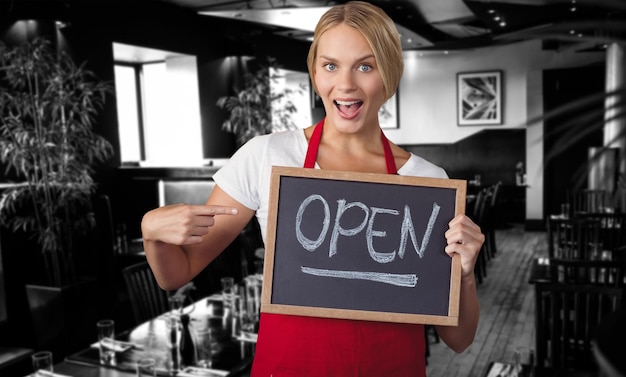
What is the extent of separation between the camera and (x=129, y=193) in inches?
269

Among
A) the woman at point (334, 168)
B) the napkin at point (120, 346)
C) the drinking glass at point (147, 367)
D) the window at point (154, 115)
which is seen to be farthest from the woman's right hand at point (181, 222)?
the window at point (154, 115)

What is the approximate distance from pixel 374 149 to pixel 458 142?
980 cm

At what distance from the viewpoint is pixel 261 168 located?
3.88 feet

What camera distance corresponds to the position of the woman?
42.1 inches

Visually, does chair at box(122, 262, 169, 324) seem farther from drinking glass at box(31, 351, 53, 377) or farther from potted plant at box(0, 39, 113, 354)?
potted plant at box(0, 39, 113, 354)

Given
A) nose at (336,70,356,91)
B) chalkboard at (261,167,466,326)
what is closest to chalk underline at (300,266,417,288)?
chalkboard at (261,167,466,326)

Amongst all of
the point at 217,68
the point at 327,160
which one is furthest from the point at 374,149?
the point at 217,68

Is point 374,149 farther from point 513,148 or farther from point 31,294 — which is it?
point 513,148

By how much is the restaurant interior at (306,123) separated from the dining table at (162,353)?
0.01 metres

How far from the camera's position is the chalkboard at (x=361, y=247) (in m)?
1.09

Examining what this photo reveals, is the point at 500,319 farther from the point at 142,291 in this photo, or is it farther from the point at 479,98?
the point at 479,98

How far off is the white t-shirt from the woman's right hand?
0.12m

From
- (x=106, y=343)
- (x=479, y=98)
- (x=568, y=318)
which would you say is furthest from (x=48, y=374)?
(x=479, y=98)

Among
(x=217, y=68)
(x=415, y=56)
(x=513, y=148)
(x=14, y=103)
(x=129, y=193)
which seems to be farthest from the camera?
(x=415, y=56)
